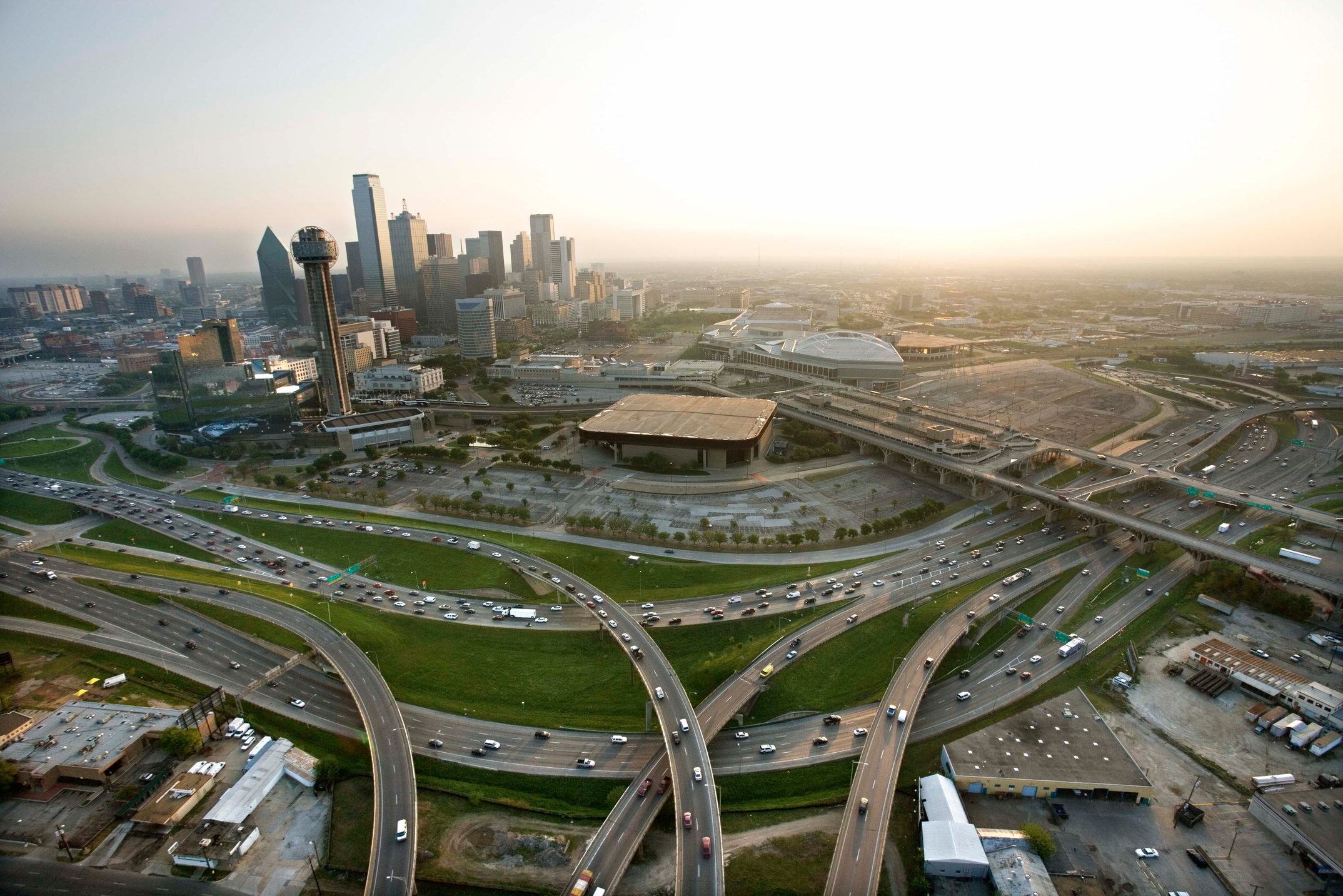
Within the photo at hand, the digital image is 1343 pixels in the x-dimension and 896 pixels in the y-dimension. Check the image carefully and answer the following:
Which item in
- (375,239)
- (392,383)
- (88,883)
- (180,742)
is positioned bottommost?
(88,883)

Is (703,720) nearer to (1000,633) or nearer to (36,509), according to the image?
(1000,633)

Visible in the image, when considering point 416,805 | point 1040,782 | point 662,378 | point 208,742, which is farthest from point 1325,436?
point 208,742

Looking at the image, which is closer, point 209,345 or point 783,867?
point 783,867

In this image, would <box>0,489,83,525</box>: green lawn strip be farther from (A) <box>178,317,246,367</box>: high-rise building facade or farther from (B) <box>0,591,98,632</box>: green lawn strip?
(A) <box>178,317,246,367</box>: high-rise building facade

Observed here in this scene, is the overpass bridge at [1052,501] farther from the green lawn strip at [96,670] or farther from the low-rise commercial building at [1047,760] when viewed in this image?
the green lawn strip at [96,670]

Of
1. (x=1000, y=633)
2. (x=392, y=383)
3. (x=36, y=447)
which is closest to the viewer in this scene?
(x=1000, y=633)

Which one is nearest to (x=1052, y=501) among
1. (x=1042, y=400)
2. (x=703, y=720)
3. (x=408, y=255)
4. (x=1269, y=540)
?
(x=1269, y=540)

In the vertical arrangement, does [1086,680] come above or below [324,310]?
below
